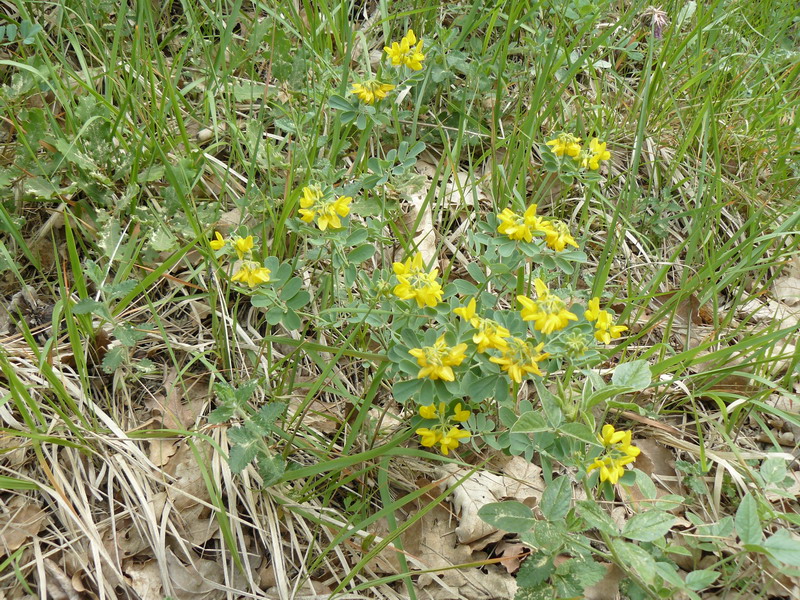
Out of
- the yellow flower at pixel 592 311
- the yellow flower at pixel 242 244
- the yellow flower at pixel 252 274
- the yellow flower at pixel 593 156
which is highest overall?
the yellow flower at pixel 593 156

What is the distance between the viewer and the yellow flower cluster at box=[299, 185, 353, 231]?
1.63 m

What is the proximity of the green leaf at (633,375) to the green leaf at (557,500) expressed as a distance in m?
0.32

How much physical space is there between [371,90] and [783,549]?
5.06 feet

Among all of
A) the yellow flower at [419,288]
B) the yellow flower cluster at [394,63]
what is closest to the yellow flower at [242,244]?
the yellow flower at [419,288]

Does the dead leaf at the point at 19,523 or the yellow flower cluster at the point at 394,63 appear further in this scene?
the yellow flower cluster at the point at 394,63

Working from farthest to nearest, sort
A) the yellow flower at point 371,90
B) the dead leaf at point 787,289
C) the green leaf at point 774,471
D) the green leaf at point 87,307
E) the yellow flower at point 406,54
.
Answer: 1. the dead leaf at point 787,289
2. the yellow flower at point 406,54
3. the yellow flower at point 371,90
4. the green leaf at point 87,307
5. the green leaf at point 774,471

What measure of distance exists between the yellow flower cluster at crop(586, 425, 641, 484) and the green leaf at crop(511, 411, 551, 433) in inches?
5.3

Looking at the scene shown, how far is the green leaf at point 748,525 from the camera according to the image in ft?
4.59

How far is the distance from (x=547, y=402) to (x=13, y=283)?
1739 millimetres

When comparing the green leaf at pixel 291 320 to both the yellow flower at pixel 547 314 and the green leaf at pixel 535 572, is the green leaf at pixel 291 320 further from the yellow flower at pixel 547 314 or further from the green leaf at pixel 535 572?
the green leaf at pixel 535 572

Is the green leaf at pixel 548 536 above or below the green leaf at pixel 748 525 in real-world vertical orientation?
below

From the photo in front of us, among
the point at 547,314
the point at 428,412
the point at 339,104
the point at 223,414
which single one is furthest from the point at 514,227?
the point at 223,414

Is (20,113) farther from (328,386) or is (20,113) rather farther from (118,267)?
(328,386)

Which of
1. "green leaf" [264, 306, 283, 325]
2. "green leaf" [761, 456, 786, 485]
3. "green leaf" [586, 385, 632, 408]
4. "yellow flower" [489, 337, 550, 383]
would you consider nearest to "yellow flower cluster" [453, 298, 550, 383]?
"yellow flower" [489, 337, 550, 383]
